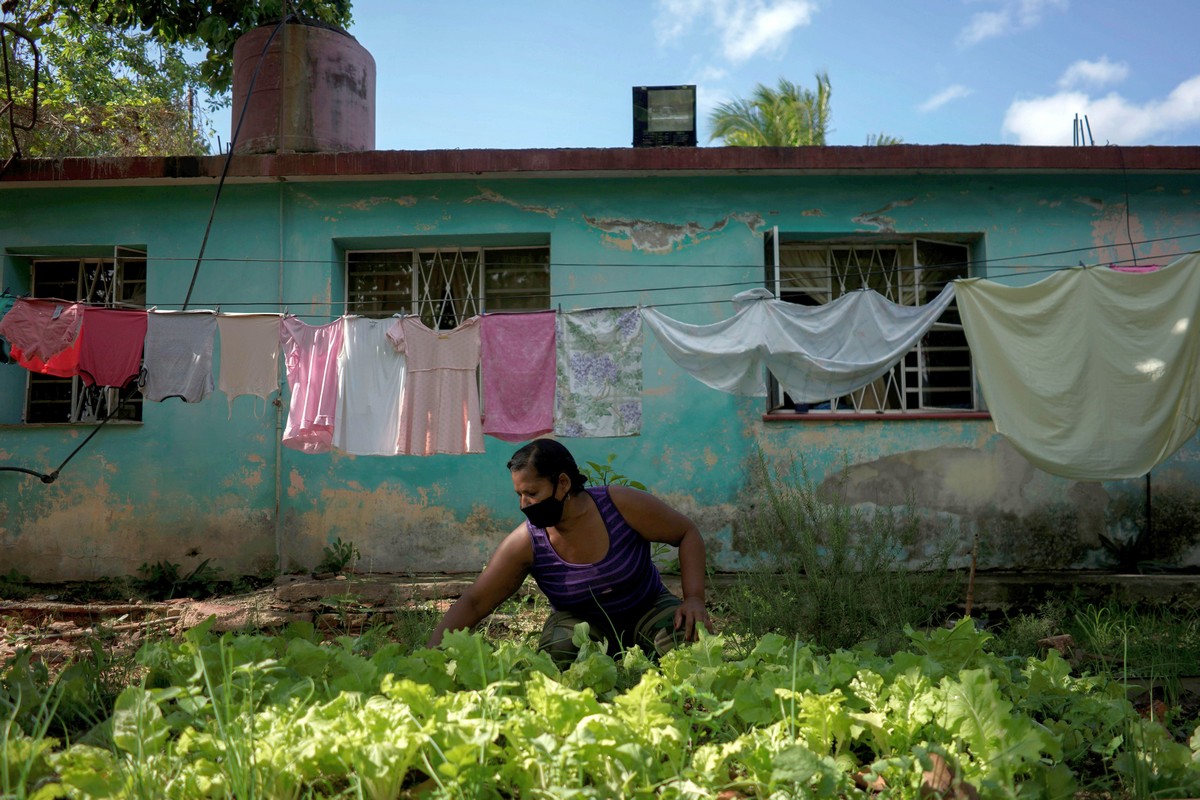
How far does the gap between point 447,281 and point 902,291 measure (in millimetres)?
3810

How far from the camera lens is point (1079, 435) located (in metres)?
5.71

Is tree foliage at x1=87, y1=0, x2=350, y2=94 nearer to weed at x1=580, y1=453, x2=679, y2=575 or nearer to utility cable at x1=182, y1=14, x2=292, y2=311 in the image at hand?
utility cable at x1=182, y1=14, x2=292, y2=311

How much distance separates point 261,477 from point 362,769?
608 cm

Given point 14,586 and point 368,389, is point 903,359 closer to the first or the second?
point 368,389

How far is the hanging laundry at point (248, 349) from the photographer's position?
617 cm

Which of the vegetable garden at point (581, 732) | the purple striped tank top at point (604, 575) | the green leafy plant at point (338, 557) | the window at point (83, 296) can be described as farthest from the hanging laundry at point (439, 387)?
the vegetable garden at point (581, 732)

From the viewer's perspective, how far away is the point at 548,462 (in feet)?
12.1

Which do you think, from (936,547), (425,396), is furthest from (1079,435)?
(425,396)

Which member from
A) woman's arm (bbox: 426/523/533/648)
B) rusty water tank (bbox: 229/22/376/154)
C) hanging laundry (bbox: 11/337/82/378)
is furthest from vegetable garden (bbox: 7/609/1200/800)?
rusty water tank (bbox: 229/22/376/154)

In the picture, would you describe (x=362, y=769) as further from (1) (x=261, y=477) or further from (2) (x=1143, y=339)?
(1) (x=261, y=477)

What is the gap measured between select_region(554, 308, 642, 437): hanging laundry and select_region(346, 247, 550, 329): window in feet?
5.92

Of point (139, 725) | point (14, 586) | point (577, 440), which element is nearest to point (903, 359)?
point (577, 440)

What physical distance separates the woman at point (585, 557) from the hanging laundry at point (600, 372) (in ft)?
6.86

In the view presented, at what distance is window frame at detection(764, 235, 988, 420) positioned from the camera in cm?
750
